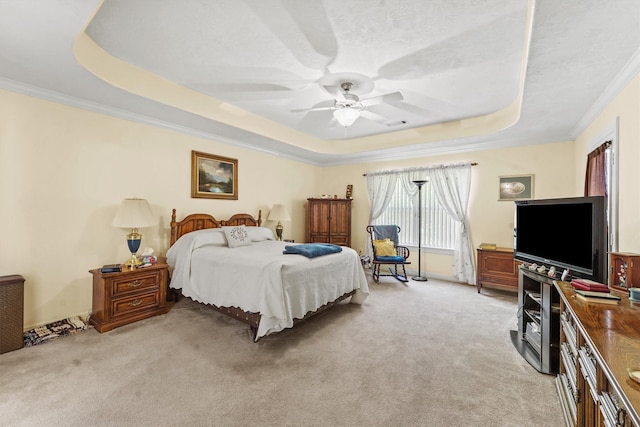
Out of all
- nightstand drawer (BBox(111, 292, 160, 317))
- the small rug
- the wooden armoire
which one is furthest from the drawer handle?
the wooden armoire

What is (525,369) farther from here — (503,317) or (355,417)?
(355,417)

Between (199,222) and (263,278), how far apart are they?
7.15 ft

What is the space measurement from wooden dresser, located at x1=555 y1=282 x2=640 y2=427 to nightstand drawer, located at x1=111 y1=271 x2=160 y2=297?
3.89m

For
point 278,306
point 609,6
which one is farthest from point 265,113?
point 609,6

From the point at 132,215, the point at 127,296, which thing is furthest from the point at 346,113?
the point at 127,296

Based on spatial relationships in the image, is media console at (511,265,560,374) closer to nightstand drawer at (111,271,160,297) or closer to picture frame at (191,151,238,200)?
nightstand drawer at (111,271,160,297)

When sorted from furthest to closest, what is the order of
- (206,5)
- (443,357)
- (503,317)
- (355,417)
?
Answer: (503,317), (443,357), (206,5), (355,417)

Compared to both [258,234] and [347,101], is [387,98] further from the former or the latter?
[258,234]

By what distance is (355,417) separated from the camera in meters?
1.77

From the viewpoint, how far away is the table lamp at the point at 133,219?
3.17 metres

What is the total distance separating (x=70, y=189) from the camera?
3139 millimetres

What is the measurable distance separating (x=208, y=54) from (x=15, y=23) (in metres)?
1.31

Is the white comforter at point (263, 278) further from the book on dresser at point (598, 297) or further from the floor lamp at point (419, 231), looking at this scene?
the book on dresser at point (598, 297)

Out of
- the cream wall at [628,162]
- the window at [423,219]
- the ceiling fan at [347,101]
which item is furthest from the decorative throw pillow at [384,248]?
the cream wall at [628,162]
